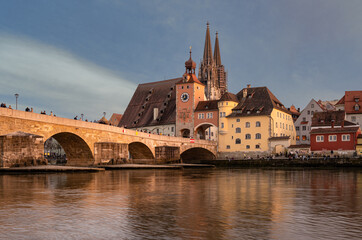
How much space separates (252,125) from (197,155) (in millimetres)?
11847

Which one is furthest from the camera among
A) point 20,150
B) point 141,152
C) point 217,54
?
point 217,54

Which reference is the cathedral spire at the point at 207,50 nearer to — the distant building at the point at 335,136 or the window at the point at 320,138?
the distant building at the point at 335,136

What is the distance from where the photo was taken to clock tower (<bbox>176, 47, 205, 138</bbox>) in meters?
82.4

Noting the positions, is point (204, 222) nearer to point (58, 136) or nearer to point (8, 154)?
point (8, 154)

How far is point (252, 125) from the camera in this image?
76250mm

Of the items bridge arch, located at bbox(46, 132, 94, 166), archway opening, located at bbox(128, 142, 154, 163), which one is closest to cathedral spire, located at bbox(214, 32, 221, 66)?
archway opening, located at bbox(128, 142, 154, 163)

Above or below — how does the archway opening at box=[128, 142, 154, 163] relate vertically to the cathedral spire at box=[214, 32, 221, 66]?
below

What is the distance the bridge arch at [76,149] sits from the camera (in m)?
44.0

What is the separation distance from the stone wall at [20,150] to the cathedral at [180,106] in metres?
43.4

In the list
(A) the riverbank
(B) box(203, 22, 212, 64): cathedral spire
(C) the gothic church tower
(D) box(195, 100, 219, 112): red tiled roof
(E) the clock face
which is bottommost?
(A) the riverbank

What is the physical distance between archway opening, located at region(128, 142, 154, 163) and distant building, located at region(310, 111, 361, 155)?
27.1m

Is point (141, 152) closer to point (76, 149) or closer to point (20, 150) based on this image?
point (76, 149)

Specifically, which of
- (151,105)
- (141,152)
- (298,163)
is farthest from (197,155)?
(298,163)

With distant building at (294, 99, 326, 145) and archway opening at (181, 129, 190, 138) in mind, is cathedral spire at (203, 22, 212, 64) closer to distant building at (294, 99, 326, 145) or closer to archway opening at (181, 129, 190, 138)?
archway opening at (181, 129, 190, 138)
